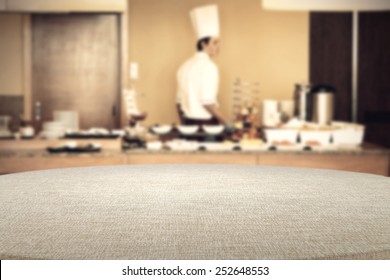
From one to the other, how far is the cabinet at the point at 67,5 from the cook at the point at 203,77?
3.34 ft

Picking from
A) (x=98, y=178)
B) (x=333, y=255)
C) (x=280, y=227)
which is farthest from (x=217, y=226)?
(x=98, y=178)

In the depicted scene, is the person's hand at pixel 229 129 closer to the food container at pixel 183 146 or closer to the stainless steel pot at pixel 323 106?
the food container at pixel 183 146

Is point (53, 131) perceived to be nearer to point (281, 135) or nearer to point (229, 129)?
point (229, 129)

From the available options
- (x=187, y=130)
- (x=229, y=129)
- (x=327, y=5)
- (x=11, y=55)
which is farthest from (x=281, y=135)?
(x=11, y=55)

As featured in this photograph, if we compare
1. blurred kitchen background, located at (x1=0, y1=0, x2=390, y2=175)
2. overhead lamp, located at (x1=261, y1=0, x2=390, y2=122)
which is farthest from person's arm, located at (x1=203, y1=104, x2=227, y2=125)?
overhead lamp, located at (x1=261, y1=0, x2=390, y2=122)

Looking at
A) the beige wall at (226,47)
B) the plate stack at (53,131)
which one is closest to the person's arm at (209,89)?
the plate stack at (53,131)

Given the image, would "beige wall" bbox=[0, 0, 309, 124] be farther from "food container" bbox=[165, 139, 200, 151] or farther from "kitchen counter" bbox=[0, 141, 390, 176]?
"kitchen counter" bbox=[0, 141, 390, 176]

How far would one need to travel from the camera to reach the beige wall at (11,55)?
246 inches

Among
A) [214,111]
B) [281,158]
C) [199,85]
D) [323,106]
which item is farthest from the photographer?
[323,106]

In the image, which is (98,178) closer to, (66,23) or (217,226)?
(217,226)

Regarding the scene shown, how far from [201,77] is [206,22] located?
501mm

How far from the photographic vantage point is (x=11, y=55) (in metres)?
6.28

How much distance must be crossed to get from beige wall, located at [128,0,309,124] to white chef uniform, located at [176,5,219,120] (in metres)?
1.06

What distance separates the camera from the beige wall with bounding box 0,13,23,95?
20.5 feet
